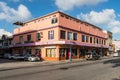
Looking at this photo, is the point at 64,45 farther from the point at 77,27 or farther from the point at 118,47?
the point at 118,47

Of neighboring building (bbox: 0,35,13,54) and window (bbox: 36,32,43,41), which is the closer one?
window (bbox: 36,32,43,41)

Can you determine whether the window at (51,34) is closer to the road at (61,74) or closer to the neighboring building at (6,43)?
the road at (61,74)

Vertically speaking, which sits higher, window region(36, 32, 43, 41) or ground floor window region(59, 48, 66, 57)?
window region(36, 32, 43, 41)

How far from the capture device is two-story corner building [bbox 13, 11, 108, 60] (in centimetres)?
3700

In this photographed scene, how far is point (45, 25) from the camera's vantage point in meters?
40.2

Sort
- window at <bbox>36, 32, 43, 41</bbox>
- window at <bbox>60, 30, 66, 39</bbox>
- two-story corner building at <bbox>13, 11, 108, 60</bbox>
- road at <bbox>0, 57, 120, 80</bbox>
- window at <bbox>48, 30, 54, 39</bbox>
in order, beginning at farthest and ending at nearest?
window at <bbox>36, 32, 43, 41</bbox>, window at <bbox>48, 30, 54, 39</bbox>, window at <bbox>60, 30, 66, 39</bbox>, two-story corner building at <bbox>13, 11, 108, 60</bbox>, road at <bbox>0, 57, 120, 80</bbox>

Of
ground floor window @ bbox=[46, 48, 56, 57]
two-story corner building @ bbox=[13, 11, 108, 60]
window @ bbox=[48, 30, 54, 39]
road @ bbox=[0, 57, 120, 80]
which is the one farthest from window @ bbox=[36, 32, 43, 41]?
road @ bbox=[0, 57, 120, 80]

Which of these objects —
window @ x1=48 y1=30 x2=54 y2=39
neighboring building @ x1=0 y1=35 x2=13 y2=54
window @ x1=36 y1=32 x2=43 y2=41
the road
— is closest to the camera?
the road

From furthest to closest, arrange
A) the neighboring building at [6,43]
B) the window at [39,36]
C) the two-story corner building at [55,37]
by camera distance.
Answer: the neighboring building at [6,43], the window at [39,36], the two-story corner building at [55,37]

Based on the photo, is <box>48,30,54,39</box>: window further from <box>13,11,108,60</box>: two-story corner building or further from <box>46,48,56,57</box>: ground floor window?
<box>46,48,56,57</box>: ground floor window

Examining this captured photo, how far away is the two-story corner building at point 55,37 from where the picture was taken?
37.0 m

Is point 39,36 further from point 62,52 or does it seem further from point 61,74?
point 61,74

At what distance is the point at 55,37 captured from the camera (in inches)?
1457

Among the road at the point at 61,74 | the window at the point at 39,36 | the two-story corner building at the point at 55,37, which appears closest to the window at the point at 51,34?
the two-story corner building at the point at 55,37
